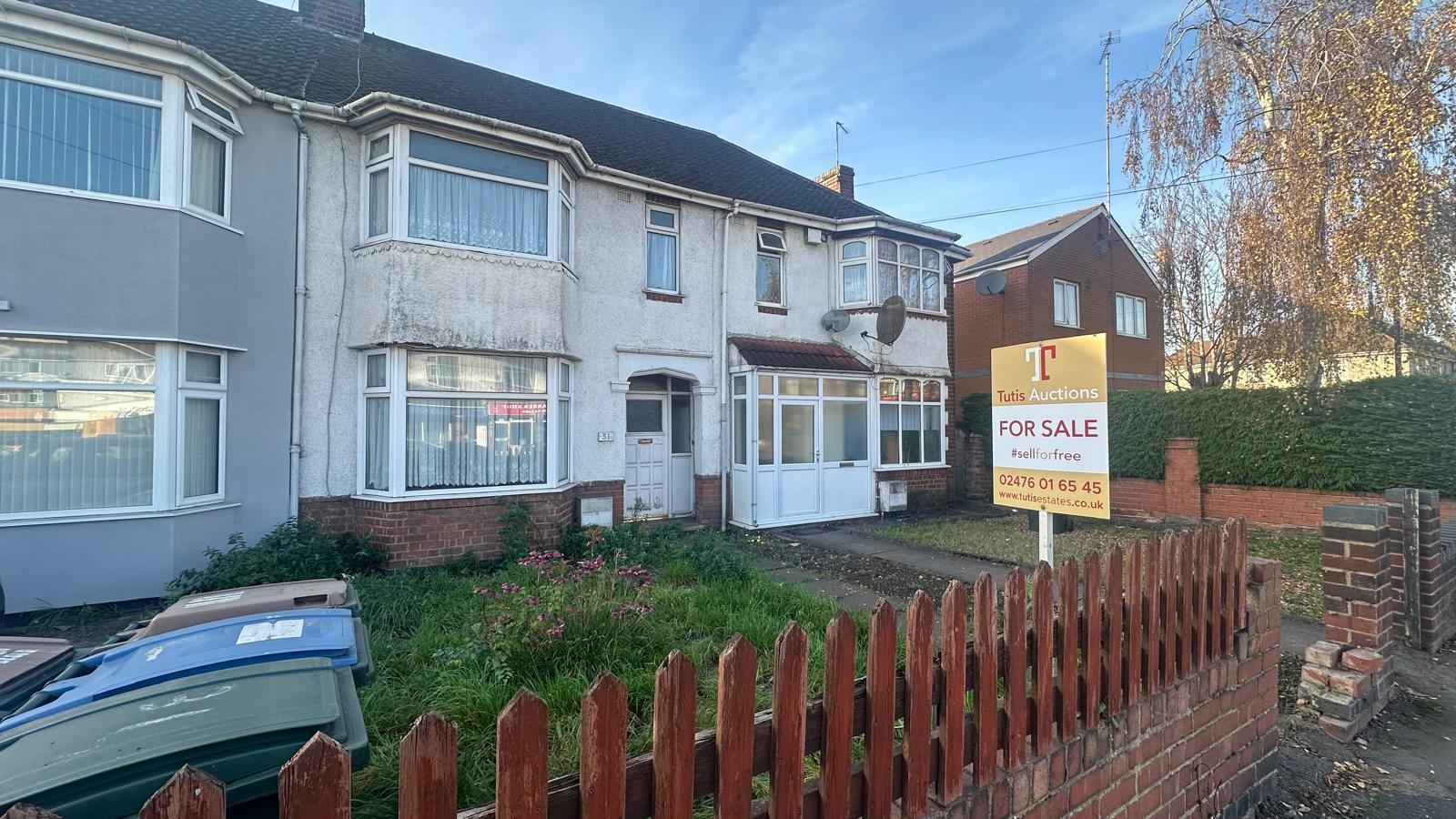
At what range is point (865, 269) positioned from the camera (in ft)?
40.4

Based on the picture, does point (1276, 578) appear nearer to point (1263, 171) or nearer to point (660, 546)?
point (660, 546)

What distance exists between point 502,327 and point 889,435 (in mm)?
7594

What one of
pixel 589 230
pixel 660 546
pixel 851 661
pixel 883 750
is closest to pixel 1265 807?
pixel 883 750

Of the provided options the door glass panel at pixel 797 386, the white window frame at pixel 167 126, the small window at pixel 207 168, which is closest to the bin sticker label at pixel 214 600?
the white window frame at pixel 167 126

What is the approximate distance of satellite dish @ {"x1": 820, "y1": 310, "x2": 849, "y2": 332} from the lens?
39.8 ft

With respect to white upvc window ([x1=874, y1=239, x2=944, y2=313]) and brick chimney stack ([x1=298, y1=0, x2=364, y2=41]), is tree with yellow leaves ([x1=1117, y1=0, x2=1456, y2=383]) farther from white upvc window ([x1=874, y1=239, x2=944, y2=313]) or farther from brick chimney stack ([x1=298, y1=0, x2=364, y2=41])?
brick chimney stack ([x1=298, y1=0, x2=364, y2=41])

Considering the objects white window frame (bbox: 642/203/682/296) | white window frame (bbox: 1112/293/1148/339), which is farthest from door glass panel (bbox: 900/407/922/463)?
white window frame (bbox: 1112/293/1148/339)

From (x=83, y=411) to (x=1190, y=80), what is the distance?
15406 mm

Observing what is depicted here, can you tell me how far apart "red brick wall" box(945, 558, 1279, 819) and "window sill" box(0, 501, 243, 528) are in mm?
7916

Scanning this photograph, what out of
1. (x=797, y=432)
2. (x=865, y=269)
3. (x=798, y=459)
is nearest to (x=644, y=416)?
(x=797, y=432)

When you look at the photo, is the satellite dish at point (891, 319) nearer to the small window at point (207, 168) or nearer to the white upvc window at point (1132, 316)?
the small window at point (207, 168)

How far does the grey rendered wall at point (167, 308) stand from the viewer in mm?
6172

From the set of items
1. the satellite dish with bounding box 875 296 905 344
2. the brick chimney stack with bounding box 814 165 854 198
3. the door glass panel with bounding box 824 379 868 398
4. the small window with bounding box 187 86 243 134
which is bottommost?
the door glass panel with bounding box 824 379 868 398

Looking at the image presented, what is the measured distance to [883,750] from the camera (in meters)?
1.81
